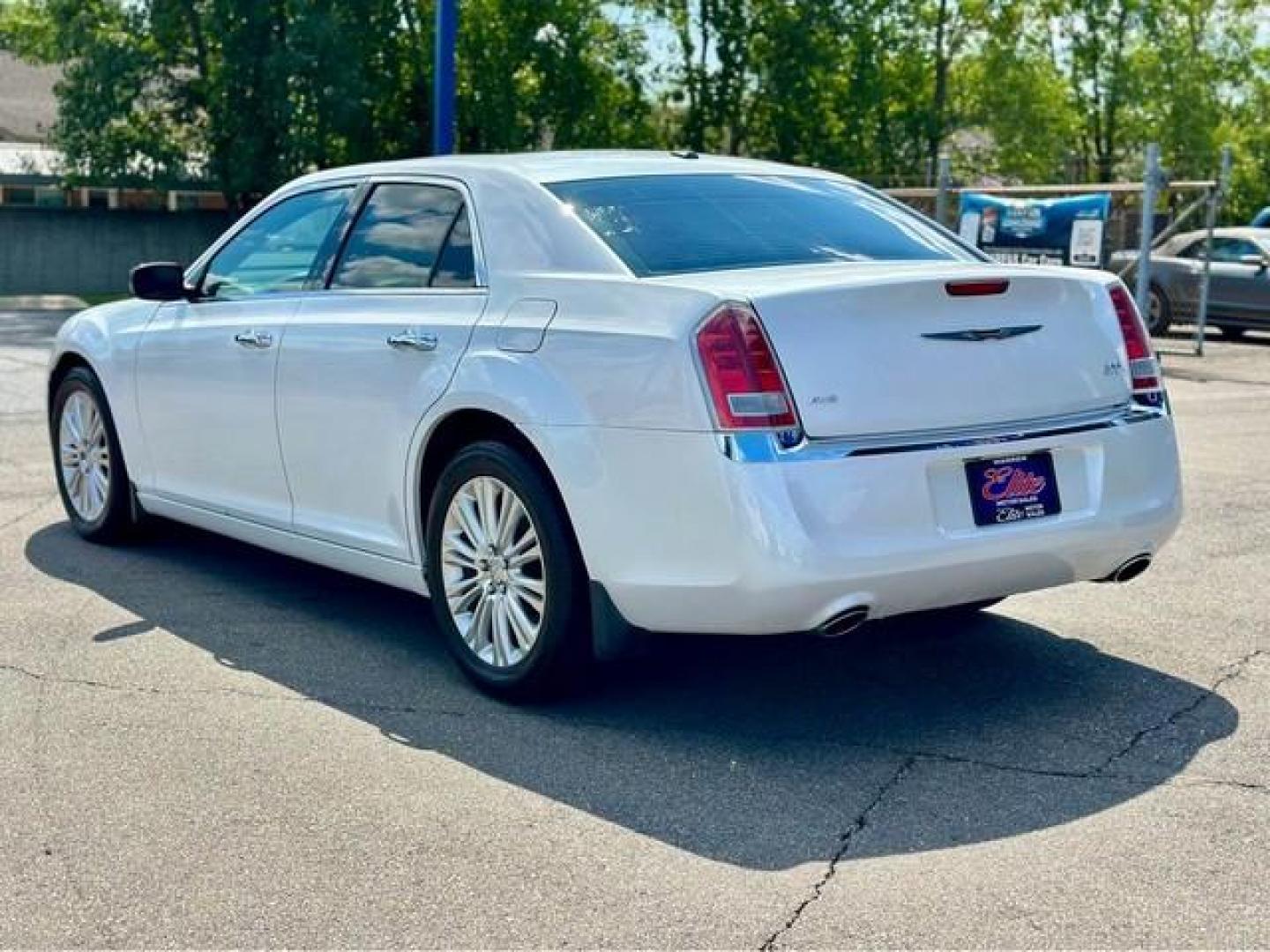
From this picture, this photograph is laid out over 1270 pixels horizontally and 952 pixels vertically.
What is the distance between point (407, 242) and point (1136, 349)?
2.39 m

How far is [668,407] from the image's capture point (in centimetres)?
465

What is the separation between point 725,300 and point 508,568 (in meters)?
1.11

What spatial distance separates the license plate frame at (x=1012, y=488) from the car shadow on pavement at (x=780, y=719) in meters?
0.62

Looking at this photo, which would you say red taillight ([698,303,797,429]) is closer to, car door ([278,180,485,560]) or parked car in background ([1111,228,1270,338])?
car door ([278,180,485,560])

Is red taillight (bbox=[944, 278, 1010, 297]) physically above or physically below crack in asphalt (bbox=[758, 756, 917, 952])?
above

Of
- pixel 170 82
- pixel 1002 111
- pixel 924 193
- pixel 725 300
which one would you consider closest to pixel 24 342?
pixel 924 193

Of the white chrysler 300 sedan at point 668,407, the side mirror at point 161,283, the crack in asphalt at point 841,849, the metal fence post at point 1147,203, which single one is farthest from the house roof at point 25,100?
the crack in asphalt at point 841,849

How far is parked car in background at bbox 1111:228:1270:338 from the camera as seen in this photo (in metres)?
21.9

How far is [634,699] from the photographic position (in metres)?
5.30

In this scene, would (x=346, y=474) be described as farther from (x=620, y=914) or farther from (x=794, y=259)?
(x=620, y=914)

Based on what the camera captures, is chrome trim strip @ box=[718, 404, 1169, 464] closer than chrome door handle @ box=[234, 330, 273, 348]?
Yes

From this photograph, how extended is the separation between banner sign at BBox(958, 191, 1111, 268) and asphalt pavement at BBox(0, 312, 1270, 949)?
12.0 metres

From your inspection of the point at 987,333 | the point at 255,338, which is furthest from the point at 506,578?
the point at 255,338

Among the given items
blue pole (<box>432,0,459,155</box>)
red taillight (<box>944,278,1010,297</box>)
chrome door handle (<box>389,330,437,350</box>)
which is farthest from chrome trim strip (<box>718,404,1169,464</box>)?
blue pole (<box>432,0,459,155</box>)
